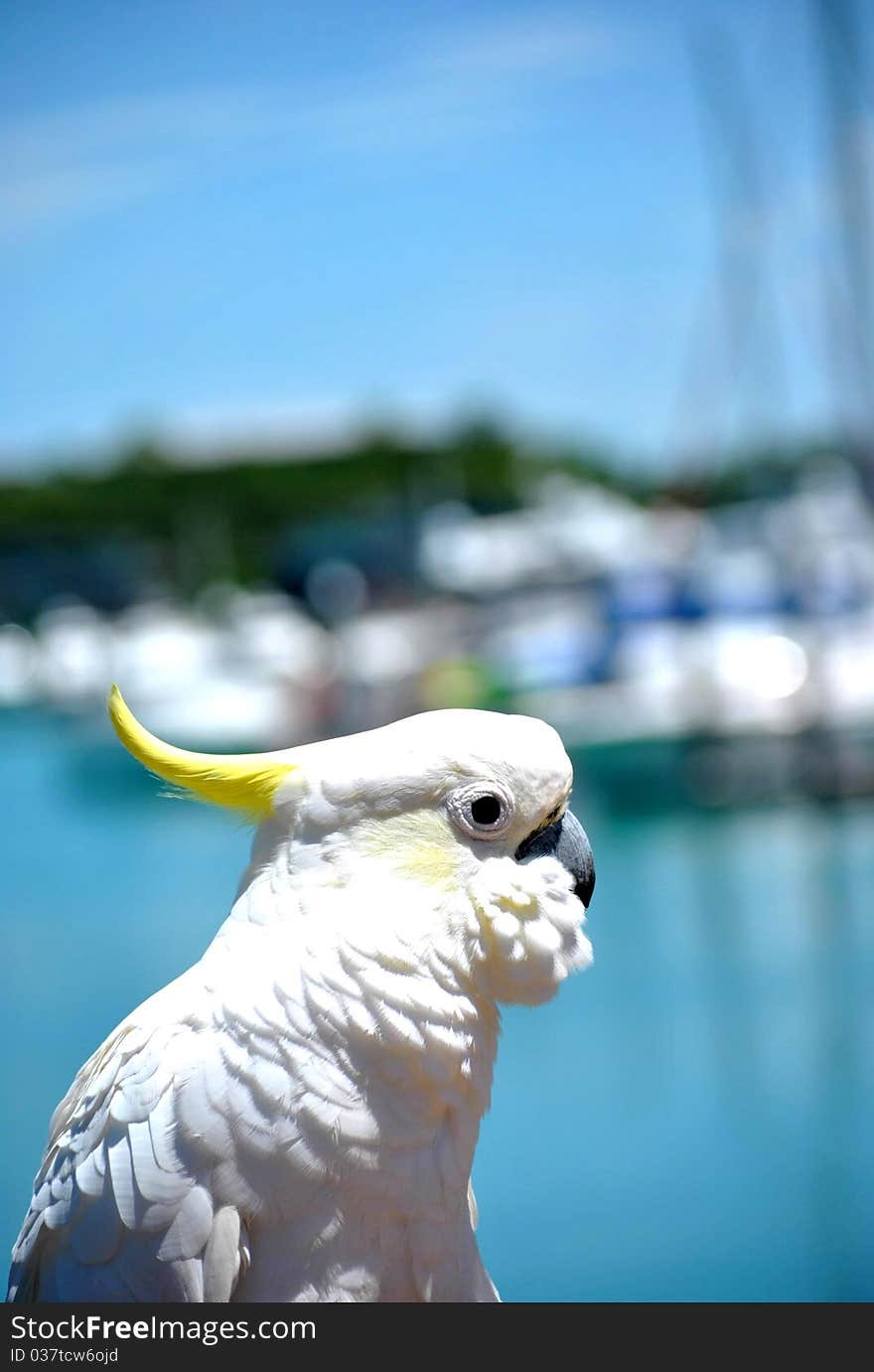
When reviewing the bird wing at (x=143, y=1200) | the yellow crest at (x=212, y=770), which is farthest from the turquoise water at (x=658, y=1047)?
the bird wing at (x=143, y=1200)

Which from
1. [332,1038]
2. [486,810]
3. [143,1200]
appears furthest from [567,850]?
[143,1200]

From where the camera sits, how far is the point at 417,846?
1.32 metres

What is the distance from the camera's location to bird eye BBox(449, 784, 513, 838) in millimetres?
1325

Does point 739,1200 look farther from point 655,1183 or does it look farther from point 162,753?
point 162,753

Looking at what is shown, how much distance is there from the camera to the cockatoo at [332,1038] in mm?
1271

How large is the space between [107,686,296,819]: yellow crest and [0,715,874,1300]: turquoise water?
0.71 feet

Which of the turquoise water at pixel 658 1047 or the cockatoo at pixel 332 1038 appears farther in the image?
the turquoise water at pixel 658 1047

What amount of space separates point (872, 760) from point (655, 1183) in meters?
5.81

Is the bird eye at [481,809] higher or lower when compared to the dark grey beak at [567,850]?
higher

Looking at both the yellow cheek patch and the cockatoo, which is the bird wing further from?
the yellow cheek patch

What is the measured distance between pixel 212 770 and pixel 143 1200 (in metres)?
0.41

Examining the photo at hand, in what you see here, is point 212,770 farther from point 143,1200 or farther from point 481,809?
point 143,1200

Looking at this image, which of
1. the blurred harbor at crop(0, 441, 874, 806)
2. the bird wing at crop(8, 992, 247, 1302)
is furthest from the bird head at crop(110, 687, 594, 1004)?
the blurred harbor at crop(0, 441, 874, 806)

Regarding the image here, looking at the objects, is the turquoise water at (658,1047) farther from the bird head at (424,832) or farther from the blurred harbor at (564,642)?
the blurred harbor at (564,642)
